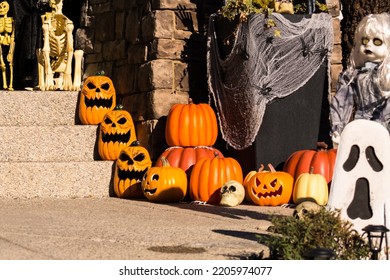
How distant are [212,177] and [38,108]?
7.70 feet

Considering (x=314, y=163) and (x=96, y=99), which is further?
(x=96, y=99)

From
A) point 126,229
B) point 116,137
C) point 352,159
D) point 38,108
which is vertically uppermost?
point 38,108

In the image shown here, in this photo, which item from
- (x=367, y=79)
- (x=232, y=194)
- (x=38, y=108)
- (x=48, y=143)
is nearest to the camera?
(x=367, y=79)

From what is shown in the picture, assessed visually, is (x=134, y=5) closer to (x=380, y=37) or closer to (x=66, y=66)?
(x=66, y=66)

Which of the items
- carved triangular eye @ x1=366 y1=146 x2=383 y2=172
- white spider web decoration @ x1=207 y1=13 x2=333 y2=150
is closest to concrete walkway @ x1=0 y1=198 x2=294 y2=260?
carved triangular eye @ x1=366 y1=146 x2=383 y2=172

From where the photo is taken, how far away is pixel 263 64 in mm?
10398

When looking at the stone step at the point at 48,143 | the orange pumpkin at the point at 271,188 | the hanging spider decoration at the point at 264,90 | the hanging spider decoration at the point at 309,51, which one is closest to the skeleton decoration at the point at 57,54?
the stone step at the point at 48,143

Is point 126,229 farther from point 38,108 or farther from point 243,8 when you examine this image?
point 38,108

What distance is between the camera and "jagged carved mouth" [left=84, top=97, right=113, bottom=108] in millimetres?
11352

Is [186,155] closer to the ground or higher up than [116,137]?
closer to the ground

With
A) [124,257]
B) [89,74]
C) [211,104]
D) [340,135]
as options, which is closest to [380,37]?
[340,135]

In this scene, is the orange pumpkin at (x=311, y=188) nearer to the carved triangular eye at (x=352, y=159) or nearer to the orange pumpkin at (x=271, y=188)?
the orange pumpkin at (x=271, y=188)

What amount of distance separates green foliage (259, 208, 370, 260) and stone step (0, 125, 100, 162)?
5.21m

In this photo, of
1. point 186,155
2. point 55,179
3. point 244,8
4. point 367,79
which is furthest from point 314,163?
point 367,79
